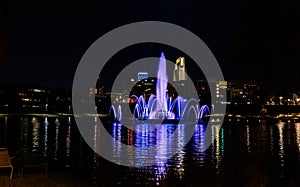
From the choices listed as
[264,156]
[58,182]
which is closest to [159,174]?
[58,182]

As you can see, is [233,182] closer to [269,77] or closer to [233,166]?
[233,166]

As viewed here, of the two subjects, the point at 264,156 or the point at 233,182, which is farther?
the point at 264,156

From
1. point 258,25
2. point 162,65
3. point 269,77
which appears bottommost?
point 269,77

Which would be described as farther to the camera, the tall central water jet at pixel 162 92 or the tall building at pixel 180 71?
the tall building at pixel 180 71

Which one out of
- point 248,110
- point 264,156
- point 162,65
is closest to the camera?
point 264,156

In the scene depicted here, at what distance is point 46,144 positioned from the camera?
25.8 metres

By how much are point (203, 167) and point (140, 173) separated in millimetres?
2780

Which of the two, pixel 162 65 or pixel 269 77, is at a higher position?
pixel 162 65

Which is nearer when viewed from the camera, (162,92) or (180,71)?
(162,92)

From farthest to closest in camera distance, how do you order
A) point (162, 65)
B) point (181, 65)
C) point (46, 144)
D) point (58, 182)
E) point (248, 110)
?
1. point (181, 65)
2. point (248, 110)
3. point (162, 65)
4. point (46, 144)
5. point (58, 182)

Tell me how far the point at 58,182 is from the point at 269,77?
5665 millimetres

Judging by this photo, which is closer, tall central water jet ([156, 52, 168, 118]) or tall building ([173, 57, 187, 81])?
tall central water jet ([156, 52, 168, 118])

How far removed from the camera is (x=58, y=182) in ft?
33.6

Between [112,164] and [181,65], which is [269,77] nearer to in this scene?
[112,164]
